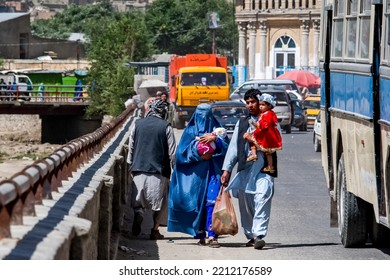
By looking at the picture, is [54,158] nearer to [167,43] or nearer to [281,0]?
[281,0]

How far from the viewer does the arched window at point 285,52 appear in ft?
320

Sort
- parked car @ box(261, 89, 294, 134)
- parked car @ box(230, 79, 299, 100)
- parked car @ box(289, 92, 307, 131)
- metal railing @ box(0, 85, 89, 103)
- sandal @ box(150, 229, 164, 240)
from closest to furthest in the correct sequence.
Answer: sandal @ box(150, 229, 164, 240)
parked car @ box(261, 89, 294, 134)
parked car @ box(289, 92, 307, 131)
parked car @ box(230, 79, 299, 100)
metal railing @ box(0, 85, 89, 103)

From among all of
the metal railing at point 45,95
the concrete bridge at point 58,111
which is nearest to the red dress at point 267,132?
the concrete bridge at point 58,111

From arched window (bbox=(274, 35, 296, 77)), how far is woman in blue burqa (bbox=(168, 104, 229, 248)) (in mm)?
82532

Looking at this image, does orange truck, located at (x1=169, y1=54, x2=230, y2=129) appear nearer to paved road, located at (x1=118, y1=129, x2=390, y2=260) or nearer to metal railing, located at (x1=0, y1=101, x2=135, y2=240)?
paved road, located at (x1=118, y1=129, x2=390, y2=260)

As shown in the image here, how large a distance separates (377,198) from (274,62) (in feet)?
276

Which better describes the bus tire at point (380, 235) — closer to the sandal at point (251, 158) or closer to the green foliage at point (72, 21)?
the sandal at point (251, 158)

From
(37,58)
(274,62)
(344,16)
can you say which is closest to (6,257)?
(344,16)

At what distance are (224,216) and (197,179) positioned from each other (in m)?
0.56

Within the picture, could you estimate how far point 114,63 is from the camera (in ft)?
234

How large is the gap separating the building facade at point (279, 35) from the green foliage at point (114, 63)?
20.2 metres

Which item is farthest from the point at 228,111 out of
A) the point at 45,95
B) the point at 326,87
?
the point at 45,95

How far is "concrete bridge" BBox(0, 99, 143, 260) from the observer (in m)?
7.06

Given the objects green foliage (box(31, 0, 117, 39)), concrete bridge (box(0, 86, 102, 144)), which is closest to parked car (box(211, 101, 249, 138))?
concrete bridge (box(0, 86, 102, 144))
